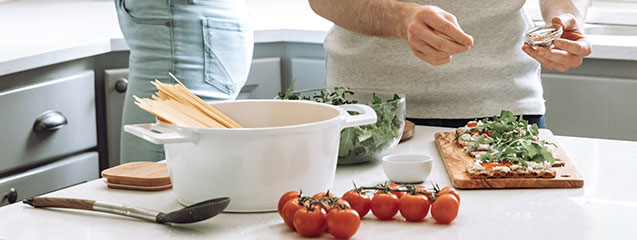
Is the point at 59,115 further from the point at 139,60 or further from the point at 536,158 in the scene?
the point at 536,158

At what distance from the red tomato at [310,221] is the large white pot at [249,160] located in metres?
0.09

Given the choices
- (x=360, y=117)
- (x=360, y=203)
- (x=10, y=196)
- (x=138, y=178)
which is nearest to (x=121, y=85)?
(x=10, y=196)

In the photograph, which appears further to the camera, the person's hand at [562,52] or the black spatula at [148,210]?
the person's hand at [562,52]

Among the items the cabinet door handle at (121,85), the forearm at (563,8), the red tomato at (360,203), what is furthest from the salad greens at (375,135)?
the cabinet door handle at (121,85)

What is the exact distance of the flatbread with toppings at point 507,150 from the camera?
112cm

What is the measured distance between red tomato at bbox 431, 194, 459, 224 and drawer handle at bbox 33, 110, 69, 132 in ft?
4.13

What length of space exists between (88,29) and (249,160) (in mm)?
1470

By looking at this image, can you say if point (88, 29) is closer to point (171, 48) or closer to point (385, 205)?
point (171, 48)

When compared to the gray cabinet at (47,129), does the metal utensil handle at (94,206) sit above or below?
above

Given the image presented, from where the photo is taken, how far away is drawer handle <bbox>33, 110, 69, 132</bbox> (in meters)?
1.95

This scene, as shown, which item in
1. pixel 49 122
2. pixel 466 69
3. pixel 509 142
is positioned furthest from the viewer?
pixel 49 122

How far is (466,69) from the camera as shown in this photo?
1604 millimetres

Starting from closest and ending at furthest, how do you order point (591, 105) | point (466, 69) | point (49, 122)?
1. point (466, 69)
2. point (49, 122)
3. point (591, 105)

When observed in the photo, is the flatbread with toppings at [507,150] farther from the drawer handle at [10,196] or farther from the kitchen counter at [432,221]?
the drawer handle at [10,196]
